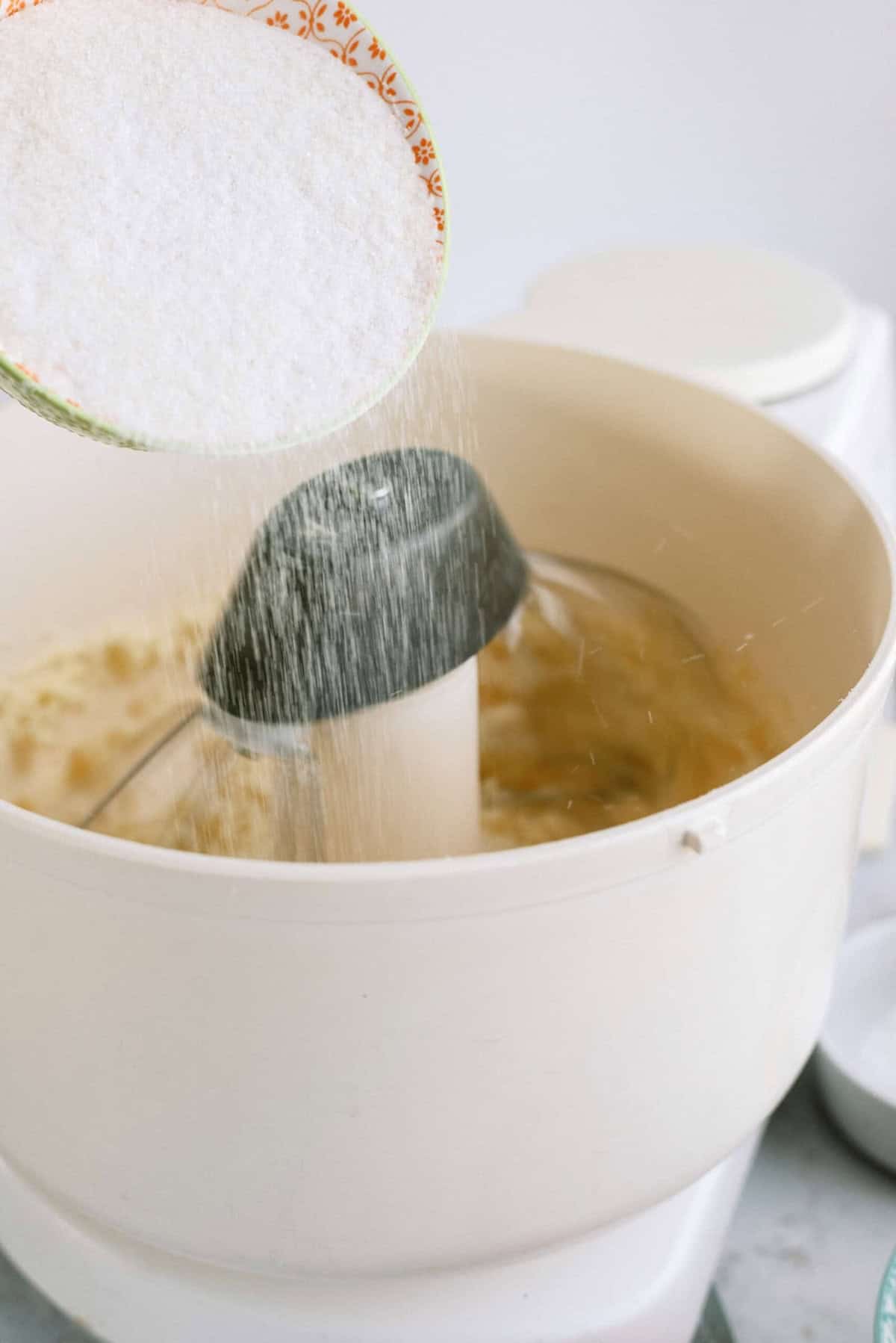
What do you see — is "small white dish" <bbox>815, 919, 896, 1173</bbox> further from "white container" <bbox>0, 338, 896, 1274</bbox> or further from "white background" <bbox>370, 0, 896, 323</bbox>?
"white background" <bbox>370, 0, 896, 323</bbox>

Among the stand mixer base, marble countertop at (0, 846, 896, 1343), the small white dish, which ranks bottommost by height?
marble countertop at (0, 846, 896, 1343)

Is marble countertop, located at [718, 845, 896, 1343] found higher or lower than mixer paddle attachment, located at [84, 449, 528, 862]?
lower

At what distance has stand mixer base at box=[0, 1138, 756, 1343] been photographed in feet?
1.41

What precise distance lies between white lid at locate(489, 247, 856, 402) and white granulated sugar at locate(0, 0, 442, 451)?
0.23 meters

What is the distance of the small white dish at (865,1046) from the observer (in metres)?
0.55

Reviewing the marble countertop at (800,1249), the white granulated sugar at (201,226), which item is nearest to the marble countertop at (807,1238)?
the marble countertop at (800,1249)

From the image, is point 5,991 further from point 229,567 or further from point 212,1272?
point 229,567

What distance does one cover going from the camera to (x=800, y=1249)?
1.77 feet

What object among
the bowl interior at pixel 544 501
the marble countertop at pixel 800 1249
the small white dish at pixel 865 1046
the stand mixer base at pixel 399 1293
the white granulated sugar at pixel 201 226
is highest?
the white granulated sugar at pixel 201 226

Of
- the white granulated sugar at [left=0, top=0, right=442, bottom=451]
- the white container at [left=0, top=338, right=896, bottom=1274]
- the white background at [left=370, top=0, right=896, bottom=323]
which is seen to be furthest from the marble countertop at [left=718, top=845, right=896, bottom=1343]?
the white background at [left=370, top=0, right=896, bottom=323]

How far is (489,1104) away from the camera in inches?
14.1

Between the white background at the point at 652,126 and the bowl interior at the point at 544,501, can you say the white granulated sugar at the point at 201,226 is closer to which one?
the bowl interior at the point at 544,501

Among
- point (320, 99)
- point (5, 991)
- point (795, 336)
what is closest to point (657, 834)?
point (5, 991)

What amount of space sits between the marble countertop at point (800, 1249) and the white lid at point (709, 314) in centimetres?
35
